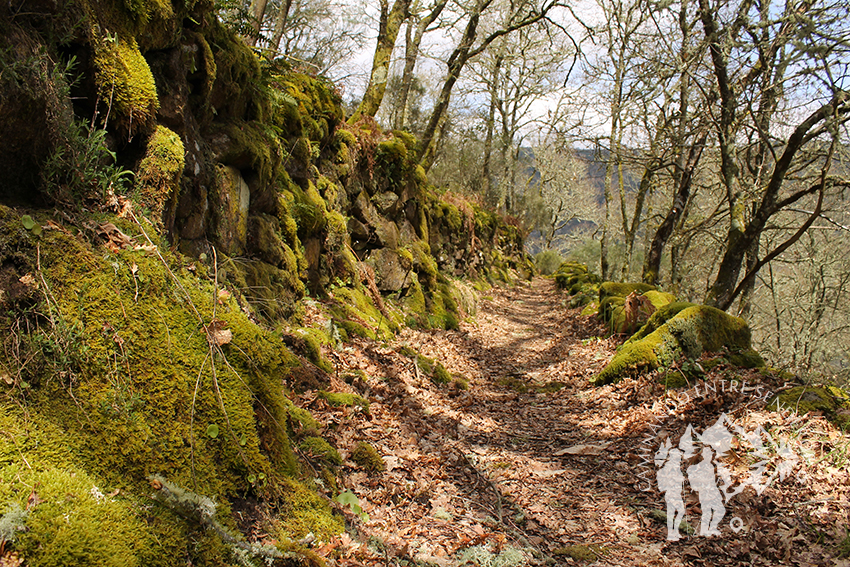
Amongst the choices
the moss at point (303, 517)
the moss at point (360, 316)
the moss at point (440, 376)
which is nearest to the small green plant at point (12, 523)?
the moss at point (303, 517)

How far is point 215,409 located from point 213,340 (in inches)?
17.3

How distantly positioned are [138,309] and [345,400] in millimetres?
2496

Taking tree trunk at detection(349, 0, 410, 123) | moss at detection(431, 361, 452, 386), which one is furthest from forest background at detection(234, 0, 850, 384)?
moss at detection(431, 361, 452, 386)

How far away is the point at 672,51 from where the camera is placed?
861 centimetres

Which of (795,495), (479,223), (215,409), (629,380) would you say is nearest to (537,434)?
(629,380)

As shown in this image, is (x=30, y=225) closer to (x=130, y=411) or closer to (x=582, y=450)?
(x=130, y=411)

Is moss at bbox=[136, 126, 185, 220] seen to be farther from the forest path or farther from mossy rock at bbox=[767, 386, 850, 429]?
mossy rock at bbox=[767, 386, 850, 429]

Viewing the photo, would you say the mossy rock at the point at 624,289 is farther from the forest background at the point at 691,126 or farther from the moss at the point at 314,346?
the moss at the point at 314,346

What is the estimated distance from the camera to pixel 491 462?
4.56 metres

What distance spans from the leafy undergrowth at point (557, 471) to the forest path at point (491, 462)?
0.05ft

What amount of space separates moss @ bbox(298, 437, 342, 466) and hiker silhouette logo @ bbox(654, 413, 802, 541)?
2.64 m

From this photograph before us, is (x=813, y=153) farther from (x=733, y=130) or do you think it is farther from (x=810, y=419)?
(x=810, y=419)

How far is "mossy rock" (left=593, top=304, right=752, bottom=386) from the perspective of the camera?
20.5 feet

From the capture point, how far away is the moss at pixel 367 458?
12.3 feet
